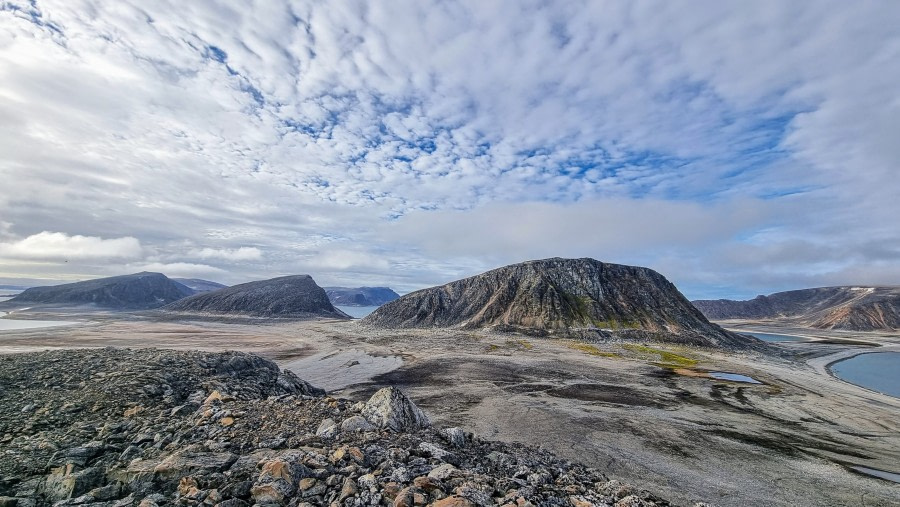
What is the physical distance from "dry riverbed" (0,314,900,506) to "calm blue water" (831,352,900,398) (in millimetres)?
6950

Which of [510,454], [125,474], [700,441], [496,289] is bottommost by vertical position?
[700,441]

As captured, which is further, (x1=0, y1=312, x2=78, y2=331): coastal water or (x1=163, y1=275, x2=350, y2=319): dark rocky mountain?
(x1=163, y1=275, x2=350, y2=319): dark rocky mountain

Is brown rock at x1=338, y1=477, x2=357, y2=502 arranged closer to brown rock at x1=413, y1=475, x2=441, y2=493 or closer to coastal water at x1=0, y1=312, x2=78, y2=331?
brown rock at x1=413, y1=475, x2=441, y2=493

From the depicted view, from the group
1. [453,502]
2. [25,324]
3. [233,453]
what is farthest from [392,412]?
[25,324]

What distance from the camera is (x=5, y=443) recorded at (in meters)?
11.6

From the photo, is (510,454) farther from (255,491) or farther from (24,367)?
(24,367)

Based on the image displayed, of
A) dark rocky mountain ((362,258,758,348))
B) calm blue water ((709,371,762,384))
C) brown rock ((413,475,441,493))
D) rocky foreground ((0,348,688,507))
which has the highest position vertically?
dark rocky mountain ((362,258,758,348))

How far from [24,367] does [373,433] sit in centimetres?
2005

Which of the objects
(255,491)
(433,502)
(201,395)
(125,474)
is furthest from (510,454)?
(201,395)

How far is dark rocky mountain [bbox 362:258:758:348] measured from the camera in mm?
100625

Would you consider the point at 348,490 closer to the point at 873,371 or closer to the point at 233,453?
the point at 233,453

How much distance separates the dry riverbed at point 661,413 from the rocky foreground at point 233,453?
333 inches

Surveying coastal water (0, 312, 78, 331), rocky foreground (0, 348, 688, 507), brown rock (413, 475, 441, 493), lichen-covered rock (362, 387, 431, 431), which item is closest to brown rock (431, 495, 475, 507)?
rocky foreground (0, 348, 688, 507)

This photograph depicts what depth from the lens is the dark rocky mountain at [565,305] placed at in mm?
100625
